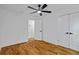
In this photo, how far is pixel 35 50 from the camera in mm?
1222

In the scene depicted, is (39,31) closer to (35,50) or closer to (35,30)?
(35,30)

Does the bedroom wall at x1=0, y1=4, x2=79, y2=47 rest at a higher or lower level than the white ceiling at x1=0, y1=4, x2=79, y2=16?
lower

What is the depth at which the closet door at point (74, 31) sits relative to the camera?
1.22 meters

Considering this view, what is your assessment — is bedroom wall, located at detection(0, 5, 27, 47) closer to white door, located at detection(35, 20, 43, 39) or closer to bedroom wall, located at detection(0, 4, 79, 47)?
bedroom wall, located at detection(0, 4, 79, 47)

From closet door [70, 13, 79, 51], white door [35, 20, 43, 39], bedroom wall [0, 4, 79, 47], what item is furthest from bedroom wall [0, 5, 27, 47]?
closet door [70, 13, 79, 51]

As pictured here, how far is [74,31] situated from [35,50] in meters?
0.53

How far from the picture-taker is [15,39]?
1.23 metres

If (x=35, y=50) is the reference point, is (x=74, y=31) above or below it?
above

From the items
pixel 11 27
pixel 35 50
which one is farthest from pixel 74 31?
pixel 11 27

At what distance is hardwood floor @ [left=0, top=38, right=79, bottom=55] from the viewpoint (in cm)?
121

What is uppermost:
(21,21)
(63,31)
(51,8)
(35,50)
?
(51,8)

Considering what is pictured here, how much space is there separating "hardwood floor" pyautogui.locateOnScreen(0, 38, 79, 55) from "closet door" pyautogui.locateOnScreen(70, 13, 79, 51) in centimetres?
8
